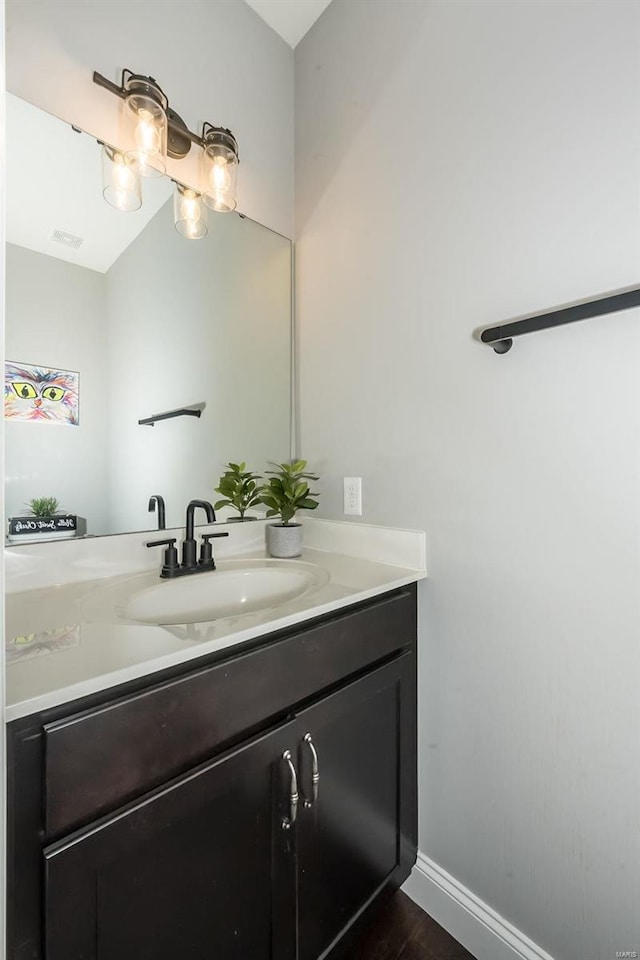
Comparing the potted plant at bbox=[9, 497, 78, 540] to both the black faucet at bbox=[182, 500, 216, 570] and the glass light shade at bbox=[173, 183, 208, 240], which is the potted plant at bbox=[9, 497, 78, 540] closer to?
the black faucet at bbox=[182, 500, 216, 570]

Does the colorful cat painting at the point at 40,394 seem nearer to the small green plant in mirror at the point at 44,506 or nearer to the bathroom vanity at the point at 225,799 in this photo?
the small green plant in mirror at the point at 44,506

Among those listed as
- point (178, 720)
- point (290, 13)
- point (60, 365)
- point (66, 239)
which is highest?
point (290, 13)

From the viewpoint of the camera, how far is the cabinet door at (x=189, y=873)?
54 cm

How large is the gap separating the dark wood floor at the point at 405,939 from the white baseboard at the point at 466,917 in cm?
2

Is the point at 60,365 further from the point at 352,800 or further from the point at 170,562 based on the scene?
the point at 352,800

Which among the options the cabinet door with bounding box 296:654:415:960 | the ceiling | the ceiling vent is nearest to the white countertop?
the cabinet door with bounding box 296:654:415:960

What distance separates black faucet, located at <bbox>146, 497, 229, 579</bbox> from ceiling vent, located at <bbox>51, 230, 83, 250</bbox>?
66 cm

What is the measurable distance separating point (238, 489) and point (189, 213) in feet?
2.73

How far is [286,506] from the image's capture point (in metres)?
1.33

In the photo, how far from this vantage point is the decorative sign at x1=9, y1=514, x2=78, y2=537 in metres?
0.95

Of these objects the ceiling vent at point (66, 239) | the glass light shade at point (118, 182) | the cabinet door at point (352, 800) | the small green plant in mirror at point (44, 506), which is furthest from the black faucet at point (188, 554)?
the glass light shade at point (118, 182)

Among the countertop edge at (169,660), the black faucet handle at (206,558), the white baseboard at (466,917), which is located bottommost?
the white baseboard at (466,917)

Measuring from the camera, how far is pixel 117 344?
1104 mm

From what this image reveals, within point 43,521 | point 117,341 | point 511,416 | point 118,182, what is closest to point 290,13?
point 118,182
